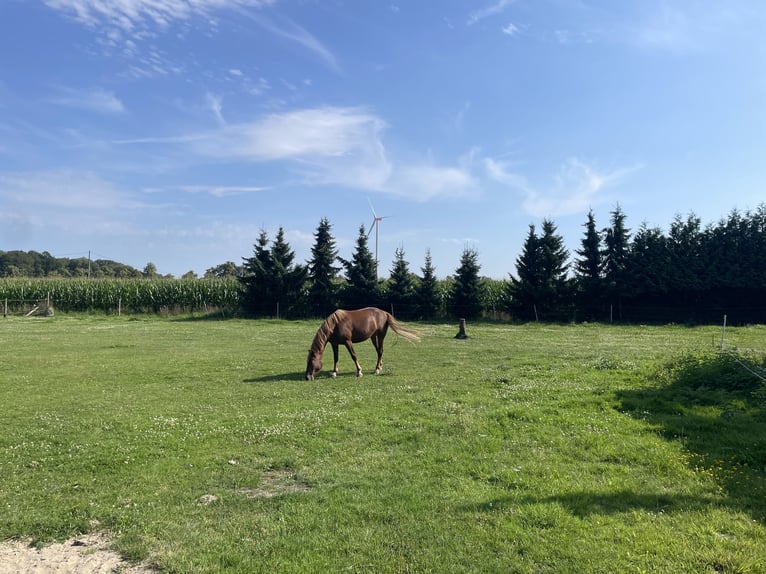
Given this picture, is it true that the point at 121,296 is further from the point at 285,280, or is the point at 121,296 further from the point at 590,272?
the point at 590,272

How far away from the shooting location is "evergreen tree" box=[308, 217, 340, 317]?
4234cm

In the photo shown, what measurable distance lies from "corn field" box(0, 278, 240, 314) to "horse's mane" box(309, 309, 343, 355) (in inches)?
1211

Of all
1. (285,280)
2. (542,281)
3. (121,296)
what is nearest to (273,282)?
(285,280)

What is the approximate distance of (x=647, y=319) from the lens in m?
37.6

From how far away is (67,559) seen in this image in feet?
15.5

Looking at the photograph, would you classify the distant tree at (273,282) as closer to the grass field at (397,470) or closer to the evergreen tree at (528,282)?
the evergreen tree at (528,282)

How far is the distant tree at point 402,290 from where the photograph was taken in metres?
41.3

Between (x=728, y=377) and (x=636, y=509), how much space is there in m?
7.88

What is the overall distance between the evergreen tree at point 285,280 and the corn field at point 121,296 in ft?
16.8

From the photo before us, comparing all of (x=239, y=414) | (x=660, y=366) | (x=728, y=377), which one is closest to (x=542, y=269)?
(x=660, y=366)

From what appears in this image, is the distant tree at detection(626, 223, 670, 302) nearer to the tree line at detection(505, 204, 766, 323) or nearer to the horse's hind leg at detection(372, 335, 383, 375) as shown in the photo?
the tree line at detection(505, 204, 766, 323)

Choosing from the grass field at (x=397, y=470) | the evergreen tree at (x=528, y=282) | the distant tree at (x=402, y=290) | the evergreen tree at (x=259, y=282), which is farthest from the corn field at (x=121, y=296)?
the grass field at (x=397, y=470)

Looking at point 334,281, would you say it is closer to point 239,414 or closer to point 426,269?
point 426,269

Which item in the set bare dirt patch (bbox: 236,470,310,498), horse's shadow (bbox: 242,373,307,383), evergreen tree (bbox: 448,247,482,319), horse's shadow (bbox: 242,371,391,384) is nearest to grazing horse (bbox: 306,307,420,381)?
horse's shadow (bbox: 242,371,391,384)
